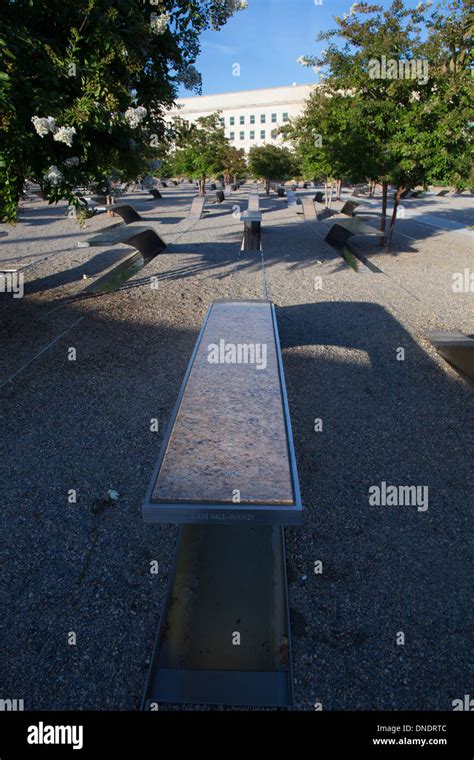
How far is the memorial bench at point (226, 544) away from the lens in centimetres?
262

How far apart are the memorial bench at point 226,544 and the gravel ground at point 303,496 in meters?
0.15

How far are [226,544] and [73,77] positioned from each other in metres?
6.90

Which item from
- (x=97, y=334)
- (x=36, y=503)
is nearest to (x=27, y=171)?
(x=97, y=334)

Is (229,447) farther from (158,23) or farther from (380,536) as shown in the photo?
(158,23)

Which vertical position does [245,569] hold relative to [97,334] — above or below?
below

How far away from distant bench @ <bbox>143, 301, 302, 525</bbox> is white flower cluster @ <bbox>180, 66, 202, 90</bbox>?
5.34 metres

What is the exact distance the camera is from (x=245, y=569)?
11.0 feet

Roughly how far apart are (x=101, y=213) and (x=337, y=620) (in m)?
28.0

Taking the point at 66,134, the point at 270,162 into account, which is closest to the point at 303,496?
the point at 66,134

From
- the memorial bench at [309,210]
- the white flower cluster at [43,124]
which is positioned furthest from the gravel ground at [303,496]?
the memorial bench at [309,210]

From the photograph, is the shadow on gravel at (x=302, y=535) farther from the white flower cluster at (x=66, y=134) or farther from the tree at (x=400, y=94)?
the tree at (x=400, y=94)

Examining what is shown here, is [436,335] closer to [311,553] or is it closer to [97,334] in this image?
[311,553]

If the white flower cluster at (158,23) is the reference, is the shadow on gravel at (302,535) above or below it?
below

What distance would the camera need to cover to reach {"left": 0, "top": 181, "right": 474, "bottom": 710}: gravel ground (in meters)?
2.71
